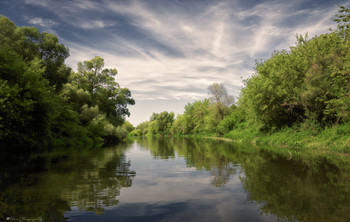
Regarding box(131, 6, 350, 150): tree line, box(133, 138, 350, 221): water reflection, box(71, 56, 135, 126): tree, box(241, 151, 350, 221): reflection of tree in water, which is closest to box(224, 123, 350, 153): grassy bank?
box(131, 6, 350, 150): tree line

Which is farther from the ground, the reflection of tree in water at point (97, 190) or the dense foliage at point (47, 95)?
the dense foliage at point (47, 95)

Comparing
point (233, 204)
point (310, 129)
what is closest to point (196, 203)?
point (233, 204)

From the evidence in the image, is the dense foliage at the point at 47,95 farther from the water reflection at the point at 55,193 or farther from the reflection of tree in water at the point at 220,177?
the reflection of tree in water at the point at 220,177

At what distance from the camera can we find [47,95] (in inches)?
787

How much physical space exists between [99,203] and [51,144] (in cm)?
2396

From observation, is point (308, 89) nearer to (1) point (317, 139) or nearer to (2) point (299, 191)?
(1) point (317, 139)

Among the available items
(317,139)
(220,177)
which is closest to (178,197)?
(220,177)

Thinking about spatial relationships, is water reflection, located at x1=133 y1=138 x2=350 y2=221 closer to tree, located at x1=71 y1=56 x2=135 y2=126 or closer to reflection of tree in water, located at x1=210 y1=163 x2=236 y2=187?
reflection of tree in water, located at x1=210 y1=163 x2=236 y2=187

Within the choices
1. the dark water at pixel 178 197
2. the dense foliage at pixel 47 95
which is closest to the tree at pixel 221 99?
the dense foliage at pixel 47 95

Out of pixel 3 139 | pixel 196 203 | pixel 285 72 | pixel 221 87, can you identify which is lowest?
pixel 196 203

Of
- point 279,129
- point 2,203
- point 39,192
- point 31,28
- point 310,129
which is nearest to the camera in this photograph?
point 2,203

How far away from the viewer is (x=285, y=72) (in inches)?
943

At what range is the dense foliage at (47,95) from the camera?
658 inches

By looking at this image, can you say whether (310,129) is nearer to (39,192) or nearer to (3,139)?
(39,192)
